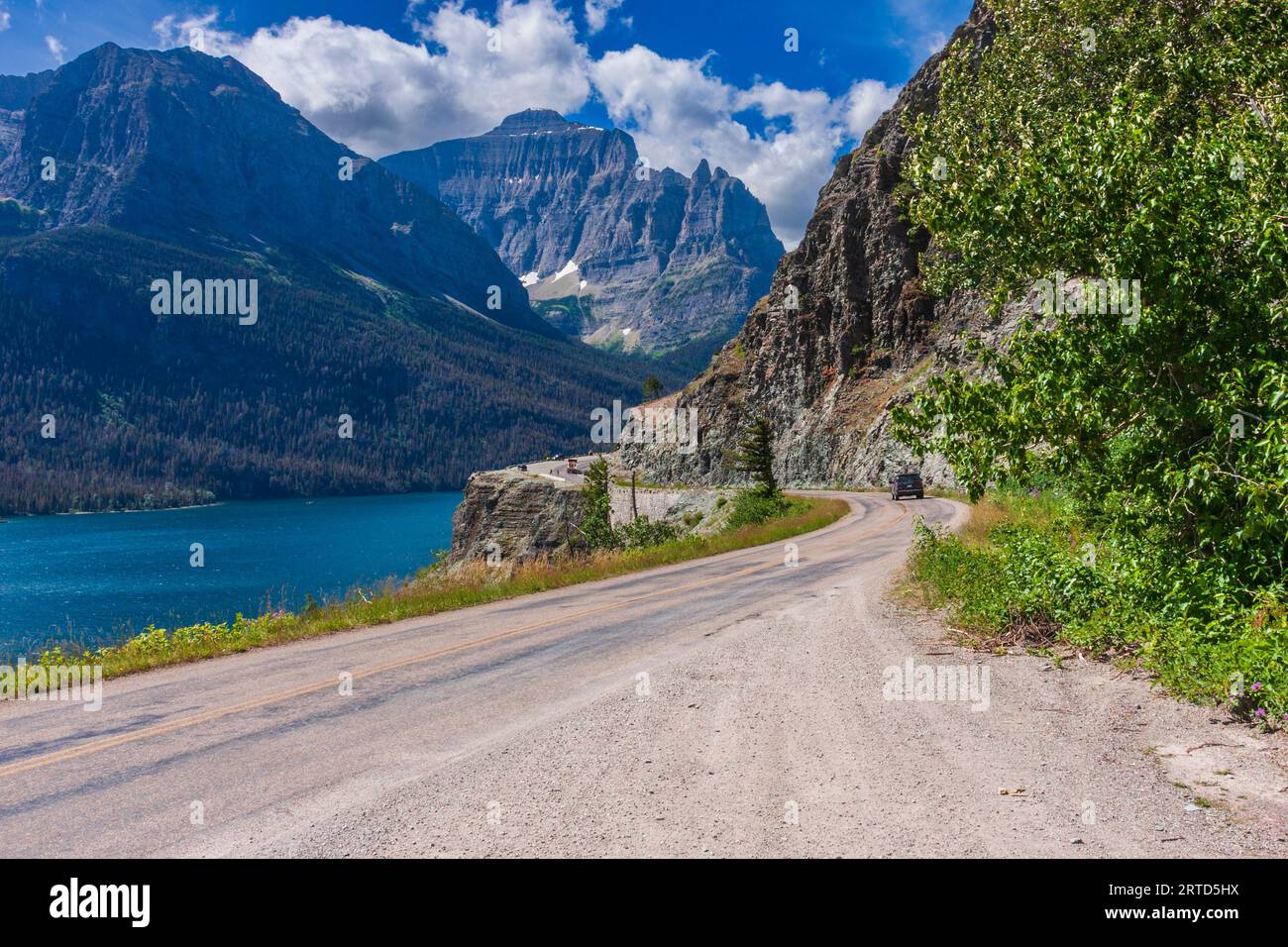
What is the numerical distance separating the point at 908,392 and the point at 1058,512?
158 ft

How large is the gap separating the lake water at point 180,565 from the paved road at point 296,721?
6348mm

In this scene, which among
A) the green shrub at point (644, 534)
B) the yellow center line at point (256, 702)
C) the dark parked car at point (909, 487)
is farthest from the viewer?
the dark parked car at point (909, 487)

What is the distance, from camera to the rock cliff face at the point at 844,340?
66.1 metres

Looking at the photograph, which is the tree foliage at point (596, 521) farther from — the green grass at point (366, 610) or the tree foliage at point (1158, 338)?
the tree foliage at point (1158, 338)

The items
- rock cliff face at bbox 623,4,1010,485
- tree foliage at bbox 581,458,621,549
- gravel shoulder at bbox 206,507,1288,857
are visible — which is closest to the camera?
gravel shoulder at bbox 206,507,1288,857

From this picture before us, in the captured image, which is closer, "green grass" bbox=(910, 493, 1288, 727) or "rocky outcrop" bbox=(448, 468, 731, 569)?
"green grass" bbox=(910, 493, 1288, 727)

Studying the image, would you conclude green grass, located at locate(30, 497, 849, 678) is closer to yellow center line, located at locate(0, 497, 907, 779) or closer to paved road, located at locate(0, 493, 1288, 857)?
paved road, located at locate(0, 493, 1288, 857)

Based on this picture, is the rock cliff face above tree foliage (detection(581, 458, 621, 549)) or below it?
above

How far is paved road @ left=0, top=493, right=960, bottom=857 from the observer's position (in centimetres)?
542

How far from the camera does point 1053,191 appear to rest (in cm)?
820

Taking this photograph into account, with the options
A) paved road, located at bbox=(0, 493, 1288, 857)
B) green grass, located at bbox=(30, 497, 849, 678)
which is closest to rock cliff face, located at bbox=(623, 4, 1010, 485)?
green grass, located at bbox=(30, 497, 849, 678)

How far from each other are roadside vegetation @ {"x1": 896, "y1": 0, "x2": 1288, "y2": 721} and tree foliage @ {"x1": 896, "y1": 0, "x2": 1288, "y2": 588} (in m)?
0.02

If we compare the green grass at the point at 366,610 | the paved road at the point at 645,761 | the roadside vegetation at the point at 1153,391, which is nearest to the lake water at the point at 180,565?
the green grass at the point at 366,610
